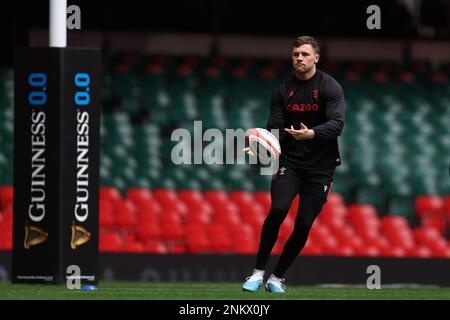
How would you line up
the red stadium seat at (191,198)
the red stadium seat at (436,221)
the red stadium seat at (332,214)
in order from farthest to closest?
the red stadium seat at (436,221)
the red stadium seat at (332,214)
the red stadium seat at (191,198)

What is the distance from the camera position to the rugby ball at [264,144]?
32.0 ft

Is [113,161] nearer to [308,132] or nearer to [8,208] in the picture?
[8,208]

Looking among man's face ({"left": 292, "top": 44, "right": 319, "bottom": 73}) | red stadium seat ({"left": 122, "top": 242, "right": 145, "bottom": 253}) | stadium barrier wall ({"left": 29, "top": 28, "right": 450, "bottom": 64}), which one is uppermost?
stadium barrier wall ({"left": 29, "top": 28, "right": 450, "bottom": 64})

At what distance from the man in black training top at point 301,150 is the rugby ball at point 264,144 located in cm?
15

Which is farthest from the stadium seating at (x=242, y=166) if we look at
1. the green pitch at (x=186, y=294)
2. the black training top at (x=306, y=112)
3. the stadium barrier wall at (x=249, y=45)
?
the black training top at (x=306, y=112)

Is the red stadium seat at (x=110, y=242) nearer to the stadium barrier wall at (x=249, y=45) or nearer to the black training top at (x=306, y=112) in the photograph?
the black training top at (x=306, y=112)

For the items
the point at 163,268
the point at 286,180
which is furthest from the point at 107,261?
the point at 286,180

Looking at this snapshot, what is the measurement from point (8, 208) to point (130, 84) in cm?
532

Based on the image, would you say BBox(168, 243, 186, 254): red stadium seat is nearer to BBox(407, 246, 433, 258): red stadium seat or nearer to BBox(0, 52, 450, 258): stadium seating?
BBox(0, 52, 450, 258): stadium seating

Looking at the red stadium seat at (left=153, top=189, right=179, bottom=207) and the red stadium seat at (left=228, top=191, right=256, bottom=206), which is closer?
the red stadium seat at (left=153, top=189, right=179, bottom=207)


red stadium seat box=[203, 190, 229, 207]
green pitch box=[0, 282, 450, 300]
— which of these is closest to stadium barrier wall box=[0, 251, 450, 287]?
red stadium seat box=[203, 190, 229, 207]

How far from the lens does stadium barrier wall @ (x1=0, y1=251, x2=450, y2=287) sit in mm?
14969

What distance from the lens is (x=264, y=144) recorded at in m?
9.75

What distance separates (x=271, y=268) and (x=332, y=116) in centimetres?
557
